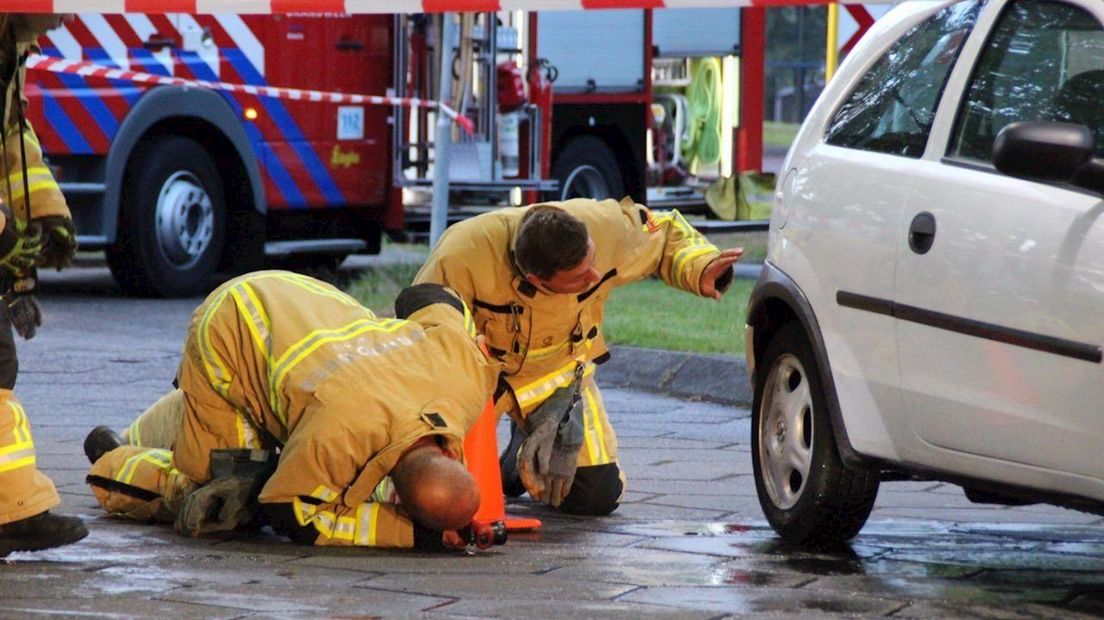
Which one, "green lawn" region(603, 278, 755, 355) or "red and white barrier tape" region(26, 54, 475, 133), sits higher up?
"red and white barrier tape" region(26, 54, 475, 133)

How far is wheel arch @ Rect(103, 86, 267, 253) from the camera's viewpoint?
11.7 meters

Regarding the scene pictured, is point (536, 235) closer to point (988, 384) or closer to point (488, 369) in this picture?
point (488, 369)

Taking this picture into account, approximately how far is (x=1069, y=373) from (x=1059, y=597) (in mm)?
696

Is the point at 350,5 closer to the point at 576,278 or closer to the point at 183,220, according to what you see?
the point at 576,278

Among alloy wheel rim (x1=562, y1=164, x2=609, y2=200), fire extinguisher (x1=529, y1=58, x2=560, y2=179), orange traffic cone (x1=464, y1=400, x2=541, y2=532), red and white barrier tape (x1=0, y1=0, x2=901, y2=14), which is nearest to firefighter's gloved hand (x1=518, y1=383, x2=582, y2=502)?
orange traffic cone (x1=464, y1=400, x2=541, y2=532)

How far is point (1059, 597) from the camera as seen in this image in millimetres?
4941

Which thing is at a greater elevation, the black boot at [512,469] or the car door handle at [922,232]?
the car door handle at [922,232]

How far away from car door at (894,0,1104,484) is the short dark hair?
1042 millimetres

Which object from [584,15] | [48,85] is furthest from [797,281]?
[584,15]

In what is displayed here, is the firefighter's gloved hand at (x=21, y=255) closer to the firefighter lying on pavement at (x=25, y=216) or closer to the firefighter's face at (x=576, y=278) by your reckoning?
the firefighter lying on pavement at (x=25, y=216)

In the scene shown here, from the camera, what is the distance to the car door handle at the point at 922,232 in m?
5.00

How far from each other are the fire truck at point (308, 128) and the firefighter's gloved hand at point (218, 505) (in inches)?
247

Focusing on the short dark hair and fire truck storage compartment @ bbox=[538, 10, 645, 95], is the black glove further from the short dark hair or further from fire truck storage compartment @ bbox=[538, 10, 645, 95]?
fire truck storage compartment @ bbox=[538, 10, 645, 95]

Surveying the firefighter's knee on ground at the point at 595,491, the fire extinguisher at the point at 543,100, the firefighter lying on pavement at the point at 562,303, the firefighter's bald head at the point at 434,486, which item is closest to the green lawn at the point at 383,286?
the fire extinguisher at the point at 543,100
